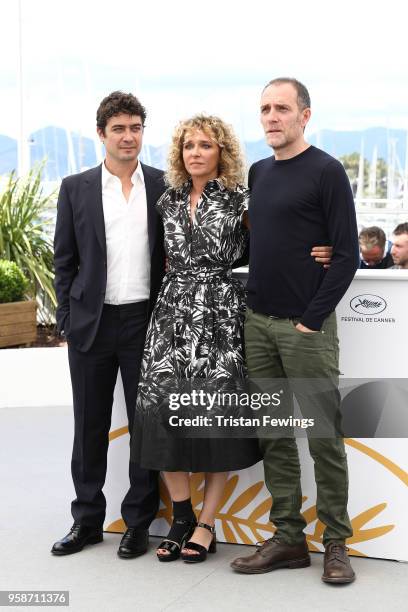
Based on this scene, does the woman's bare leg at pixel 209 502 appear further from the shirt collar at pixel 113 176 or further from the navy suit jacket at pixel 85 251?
the shirt collar at pixel 113 176

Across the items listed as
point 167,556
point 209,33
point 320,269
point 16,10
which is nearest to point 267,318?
point 320,269

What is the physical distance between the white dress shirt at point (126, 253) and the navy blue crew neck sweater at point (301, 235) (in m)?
0.46

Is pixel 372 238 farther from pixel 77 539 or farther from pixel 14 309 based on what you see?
pixel 77 539

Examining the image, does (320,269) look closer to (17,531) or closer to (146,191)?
(146,191)

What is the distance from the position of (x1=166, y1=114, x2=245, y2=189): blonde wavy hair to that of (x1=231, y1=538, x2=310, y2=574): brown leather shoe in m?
1.35

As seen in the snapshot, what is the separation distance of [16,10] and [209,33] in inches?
128

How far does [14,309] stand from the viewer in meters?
7.63

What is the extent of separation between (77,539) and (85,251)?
3.78ft

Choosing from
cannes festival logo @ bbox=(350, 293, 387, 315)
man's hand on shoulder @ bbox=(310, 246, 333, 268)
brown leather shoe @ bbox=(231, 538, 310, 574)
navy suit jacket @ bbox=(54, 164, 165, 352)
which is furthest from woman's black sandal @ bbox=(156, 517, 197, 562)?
man's hand on shoulder @ bbox=(310, 246, 333, 268)

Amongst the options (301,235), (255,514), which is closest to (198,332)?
(301,235)

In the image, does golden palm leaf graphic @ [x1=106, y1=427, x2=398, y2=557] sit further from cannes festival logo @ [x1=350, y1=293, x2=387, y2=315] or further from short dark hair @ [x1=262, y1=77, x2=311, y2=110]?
short dark hair @ [x1=262, y1=77, x2=311, y2=110]

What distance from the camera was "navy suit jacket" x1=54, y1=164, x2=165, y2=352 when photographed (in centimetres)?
361

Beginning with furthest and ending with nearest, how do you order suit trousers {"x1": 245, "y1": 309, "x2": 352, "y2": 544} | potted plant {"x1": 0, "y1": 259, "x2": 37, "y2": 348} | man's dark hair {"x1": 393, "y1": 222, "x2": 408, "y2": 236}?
potted plant {"x1": 0, "y1": 259, "x2": 37, "y2": 348}
man's dark hair {"x1": 393, "y1": 222, "x2": 408, "y2": 236}
suit trousers {"x1": 245, "y1": 309, "x2": 352, "y2": 544}

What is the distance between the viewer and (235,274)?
369 cm
